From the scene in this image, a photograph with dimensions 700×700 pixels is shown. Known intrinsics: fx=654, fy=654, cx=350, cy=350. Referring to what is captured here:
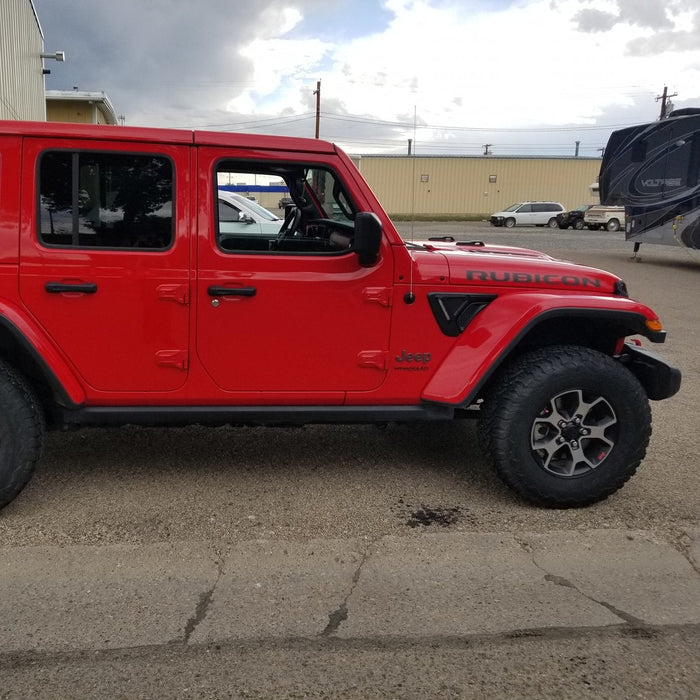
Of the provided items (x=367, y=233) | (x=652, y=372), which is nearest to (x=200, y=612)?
(x=367, y=233)

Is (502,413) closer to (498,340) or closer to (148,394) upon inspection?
(498,340)

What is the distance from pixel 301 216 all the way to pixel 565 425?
1895mm

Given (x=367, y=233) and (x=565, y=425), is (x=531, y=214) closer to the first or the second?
(x=565, y=425)

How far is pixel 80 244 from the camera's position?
10.6 feet

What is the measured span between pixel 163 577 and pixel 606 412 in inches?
95.7

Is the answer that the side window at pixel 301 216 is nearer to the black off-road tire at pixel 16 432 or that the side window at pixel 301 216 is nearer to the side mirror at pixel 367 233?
the side mirror at pixel 367 233

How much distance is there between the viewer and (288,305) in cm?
336

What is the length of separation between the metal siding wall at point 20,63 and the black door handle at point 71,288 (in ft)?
40.8

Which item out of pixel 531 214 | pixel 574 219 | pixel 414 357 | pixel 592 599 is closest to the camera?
pixel 592 599

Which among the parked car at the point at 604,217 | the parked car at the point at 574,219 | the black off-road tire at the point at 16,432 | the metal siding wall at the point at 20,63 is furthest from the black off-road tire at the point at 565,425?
the parked car at the point at 574,219

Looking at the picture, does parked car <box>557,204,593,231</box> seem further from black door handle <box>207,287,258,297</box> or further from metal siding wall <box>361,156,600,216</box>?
black door handle <box>207,287,258,297</box>

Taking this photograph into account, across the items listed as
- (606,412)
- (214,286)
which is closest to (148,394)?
(214,286)

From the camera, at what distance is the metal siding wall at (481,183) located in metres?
49.2

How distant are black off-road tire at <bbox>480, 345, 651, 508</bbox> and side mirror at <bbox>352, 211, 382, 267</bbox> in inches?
41.5
